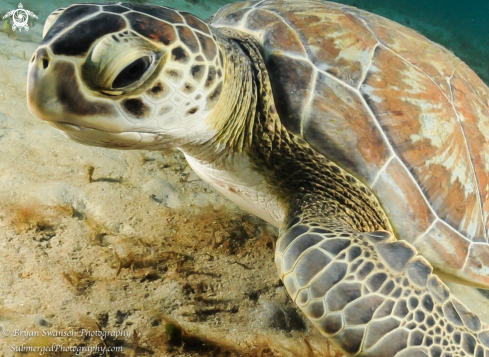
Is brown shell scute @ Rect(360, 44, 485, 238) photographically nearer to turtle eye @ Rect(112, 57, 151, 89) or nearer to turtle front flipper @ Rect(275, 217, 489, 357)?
turtle front flipper @ Rect(275, 217, 489, 357)

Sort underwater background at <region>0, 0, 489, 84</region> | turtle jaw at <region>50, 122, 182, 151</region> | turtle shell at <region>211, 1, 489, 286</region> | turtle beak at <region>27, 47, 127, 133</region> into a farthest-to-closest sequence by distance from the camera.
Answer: underwater background at <region>0, 0, 489, 84</region>
turtle shell at <region>211, 1, 489, 286</region>
turtle jaw at <region>50, 122, 182, 151</region>
turtle beak at <region>27, 47, 127, 133</region>

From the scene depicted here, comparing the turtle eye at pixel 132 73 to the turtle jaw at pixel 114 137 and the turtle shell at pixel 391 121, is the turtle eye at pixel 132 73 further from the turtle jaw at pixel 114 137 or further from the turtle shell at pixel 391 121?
the turtle shell at pixel 391 121

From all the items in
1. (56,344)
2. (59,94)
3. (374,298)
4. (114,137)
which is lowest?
(56,344)

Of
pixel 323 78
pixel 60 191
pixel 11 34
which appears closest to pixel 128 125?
pixel 323 78

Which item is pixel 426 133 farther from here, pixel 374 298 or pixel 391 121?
pixel 374 298

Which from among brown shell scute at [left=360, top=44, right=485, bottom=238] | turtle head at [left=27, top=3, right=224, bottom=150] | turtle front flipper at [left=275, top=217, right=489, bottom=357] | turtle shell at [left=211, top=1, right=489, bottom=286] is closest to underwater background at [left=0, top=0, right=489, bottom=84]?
turtle head at [left=27, top=3, right=224, bottom=150]

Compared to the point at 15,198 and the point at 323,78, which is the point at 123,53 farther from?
the point at 15,198

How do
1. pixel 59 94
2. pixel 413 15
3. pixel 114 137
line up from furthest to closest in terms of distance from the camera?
1. pixel 413 15
2. pixel 114 137
3. pixel 59 94

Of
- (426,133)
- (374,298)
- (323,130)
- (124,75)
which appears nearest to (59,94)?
(124,75)
